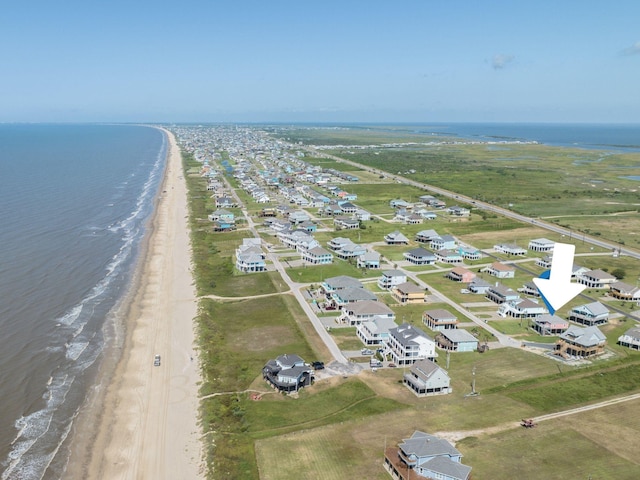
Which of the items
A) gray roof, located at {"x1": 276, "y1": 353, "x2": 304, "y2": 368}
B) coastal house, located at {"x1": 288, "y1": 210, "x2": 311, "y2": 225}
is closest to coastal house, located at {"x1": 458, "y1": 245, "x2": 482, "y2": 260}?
coastal house, located at {"x1": 288, "y1": 210, "x2": 311, "y2": 225}

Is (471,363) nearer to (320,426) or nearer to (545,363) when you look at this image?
(545,363)

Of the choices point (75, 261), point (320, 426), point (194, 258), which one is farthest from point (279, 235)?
point (320, 426)

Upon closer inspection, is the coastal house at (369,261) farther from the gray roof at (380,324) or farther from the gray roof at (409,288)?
the gray roof at (380,324)

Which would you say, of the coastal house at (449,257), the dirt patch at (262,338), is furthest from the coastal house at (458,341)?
the coastal house at (449,257)

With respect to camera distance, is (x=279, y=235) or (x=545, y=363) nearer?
(x=545, y=363)

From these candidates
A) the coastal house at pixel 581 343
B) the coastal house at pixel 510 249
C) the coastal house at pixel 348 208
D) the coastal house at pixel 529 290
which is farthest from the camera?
the coastal house at pixel 348 208

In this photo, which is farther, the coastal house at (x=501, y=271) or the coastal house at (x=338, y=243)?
the coastal house at (x=338, y=243)

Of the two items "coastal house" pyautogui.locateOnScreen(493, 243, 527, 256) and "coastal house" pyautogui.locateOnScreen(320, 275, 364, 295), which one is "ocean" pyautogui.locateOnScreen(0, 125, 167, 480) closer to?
"coastal house" pyautogui.locateOnScreen(320, 275, 364, 295)
